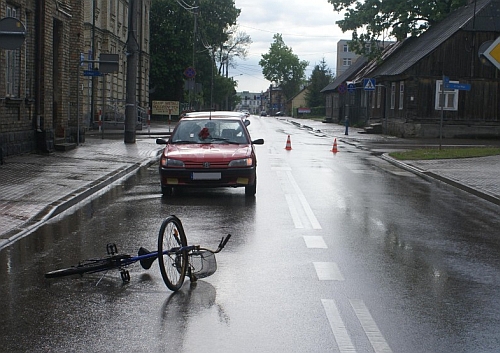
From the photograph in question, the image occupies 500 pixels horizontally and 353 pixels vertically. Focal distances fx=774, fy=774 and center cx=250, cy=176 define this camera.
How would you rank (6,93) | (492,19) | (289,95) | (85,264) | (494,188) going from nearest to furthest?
(85,264), (494,188), (6,93), (492,19), (289,95)

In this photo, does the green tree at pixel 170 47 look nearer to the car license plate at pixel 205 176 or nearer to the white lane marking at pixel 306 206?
the white lane marking at pixel 306 206

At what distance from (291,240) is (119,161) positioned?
12111 mm

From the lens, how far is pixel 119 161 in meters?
20.9

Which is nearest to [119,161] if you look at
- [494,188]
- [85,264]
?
[494,188]

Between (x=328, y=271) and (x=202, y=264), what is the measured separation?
132 centimetres

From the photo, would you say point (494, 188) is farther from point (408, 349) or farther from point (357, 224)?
point (408, 349)

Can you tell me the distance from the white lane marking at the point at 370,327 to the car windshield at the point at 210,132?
28.2ft

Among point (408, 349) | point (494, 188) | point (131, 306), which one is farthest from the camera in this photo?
point (494, 188)

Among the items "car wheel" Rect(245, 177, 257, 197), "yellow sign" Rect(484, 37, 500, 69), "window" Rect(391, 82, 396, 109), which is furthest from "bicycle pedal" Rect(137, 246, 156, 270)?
"window" Rect(391, 82, 396, 109)

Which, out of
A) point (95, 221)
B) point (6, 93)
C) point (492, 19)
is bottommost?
point (95, 221)

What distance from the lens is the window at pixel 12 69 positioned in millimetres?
19594

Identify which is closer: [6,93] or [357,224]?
[357,224]

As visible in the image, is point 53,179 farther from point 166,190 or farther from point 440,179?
point 440,179

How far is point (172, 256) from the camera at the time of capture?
6.91 m
